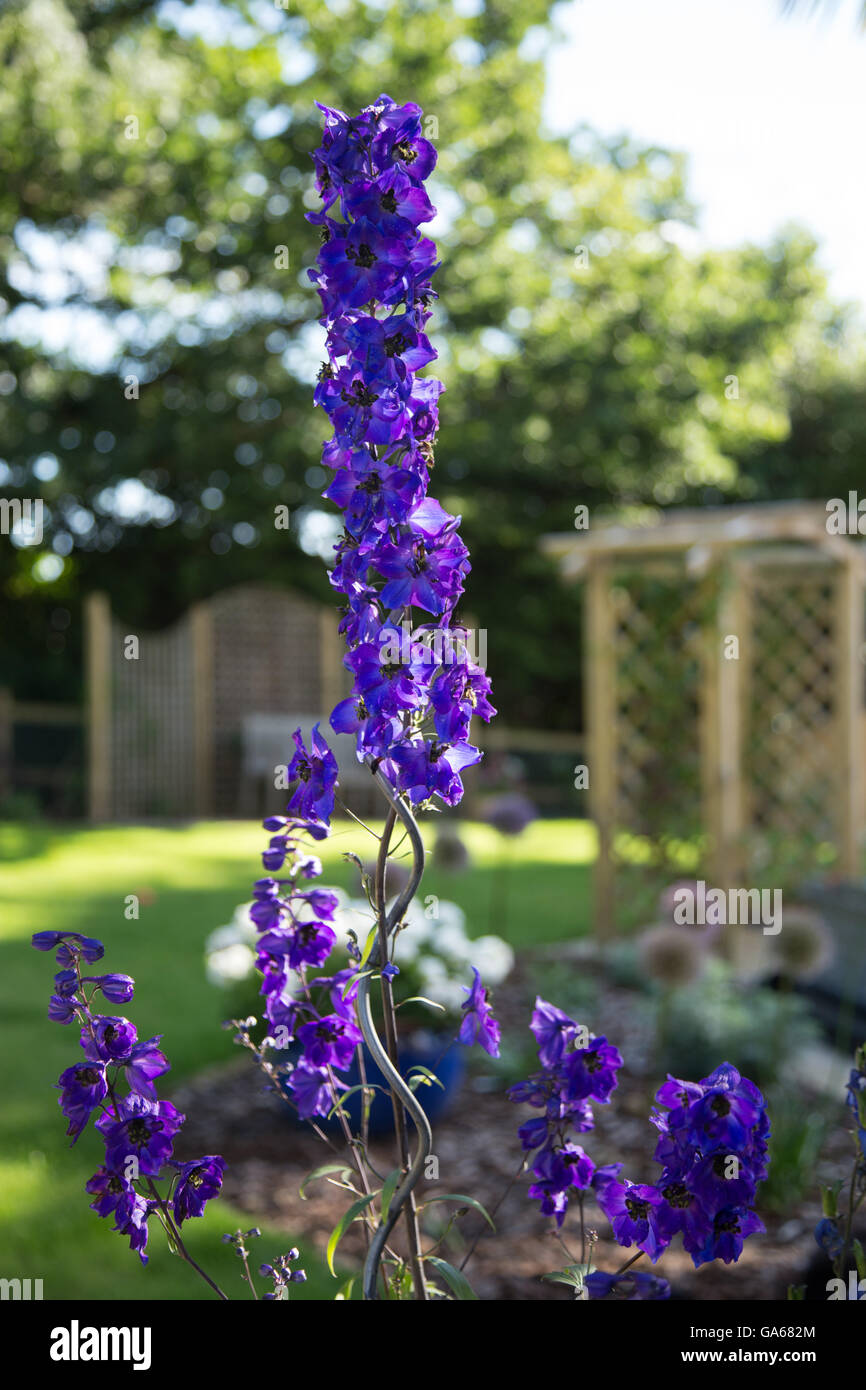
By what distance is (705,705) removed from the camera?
5.67 m

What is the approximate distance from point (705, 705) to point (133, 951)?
292 centimetres

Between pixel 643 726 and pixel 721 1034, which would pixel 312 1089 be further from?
pixel 643 726

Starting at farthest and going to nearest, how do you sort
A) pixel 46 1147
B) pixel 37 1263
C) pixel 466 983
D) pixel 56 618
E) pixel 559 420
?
pixel 56 618 < pixel 559 420 < pixel 466 983 < pixel 46 1147 < pixel 37 1263

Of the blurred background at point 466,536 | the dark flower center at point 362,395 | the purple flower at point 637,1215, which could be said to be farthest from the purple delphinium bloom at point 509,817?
the dark flower center at point 362,395

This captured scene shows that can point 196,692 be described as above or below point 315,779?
above

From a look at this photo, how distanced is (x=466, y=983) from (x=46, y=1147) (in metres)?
1.38

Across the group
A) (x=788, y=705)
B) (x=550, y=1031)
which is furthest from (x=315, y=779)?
(x=788, y=705)

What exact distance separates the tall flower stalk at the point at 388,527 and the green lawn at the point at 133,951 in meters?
0.12

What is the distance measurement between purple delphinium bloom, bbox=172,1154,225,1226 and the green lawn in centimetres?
27

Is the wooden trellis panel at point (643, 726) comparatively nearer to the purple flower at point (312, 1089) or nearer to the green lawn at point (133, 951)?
the green lawn at point (133, 951)

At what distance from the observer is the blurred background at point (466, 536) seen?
5.49 m
